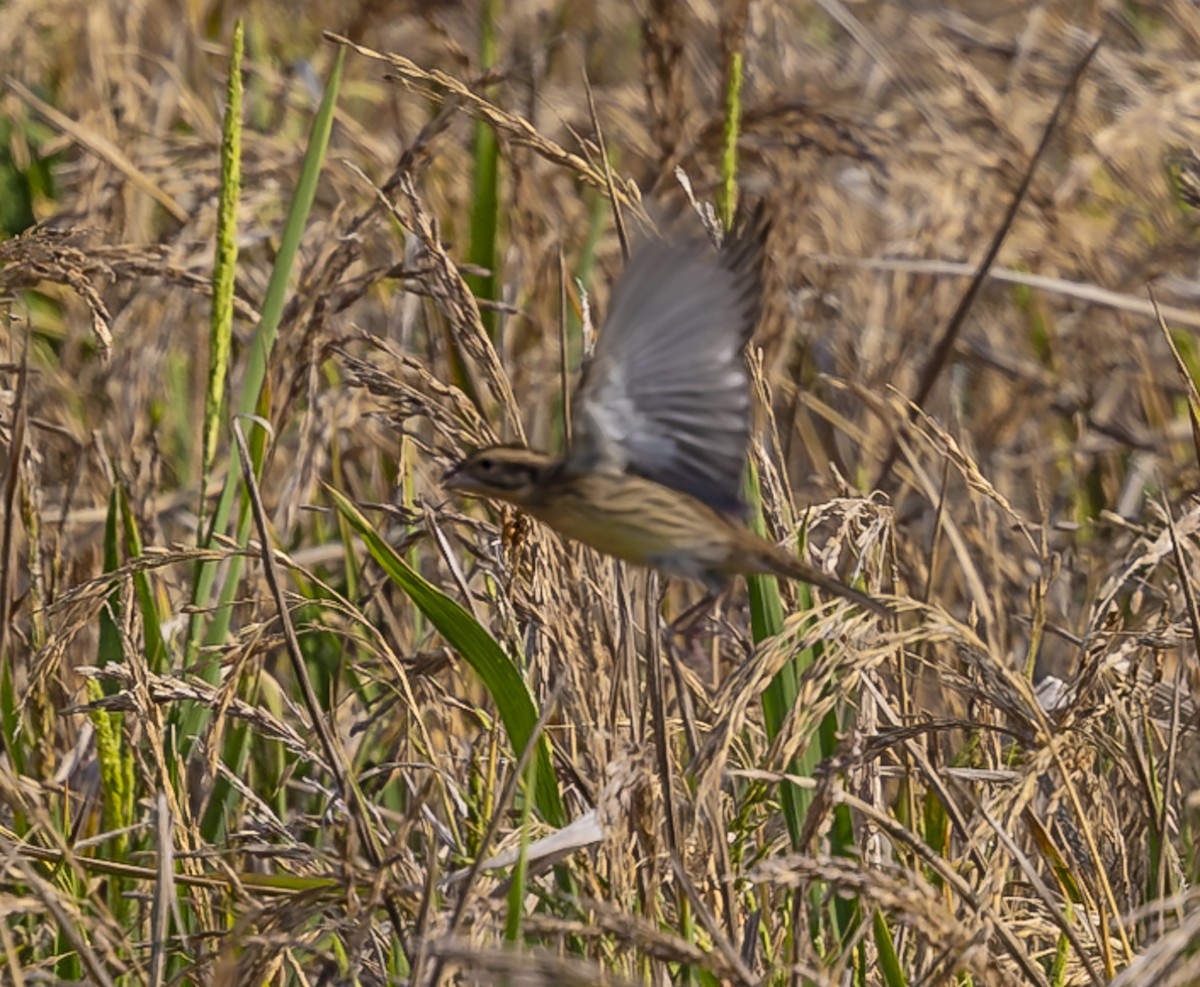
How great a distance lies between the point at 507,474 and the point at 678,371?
0.19 metres

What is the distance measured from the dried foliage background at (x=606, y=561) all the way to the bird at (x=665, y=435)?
11cm

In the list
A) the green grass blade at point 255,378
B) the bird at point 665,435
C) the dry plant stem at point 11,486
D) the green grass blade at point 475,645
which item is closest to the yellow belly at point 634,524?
the bird at point 665,435

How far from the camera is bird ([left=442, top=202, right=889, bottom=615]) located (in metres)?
1.78

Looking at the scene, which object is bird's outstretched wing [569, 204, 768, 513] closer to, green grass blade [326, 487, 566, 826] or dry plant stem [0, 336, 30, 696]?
green grass blade [326, 487, 566, 826]

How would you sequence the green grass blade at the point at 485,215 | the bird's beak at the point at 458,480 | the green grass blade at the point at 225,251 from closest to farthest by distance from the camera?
1. the bird's beak at the point at 458,480
2. the green grass blade at the point at 225,251
3. the green grass blade at the point at 485,215

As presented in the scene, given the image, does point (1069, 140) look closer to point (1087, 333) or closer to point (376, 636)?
point (1087, 333)

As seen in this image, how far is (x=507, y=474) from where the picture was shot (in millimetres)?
1885

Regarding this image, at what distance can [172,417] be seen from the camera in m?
4.02

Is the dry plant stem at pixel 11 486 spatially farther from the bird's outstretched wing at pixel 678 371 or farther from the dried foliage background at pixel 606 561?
the bird's outstretched wing at pixel 678 371

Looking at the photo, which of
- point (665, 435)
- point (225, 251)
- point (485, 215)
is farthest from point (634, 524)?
point (485, 215)

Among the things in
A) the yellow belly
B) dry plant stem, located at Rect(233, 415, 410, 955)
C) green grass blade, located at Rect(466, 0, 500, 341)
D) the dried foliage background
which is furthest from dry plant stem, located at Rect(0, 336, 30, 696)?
green grass blade, located at Rect(466, 0, 500, 341)

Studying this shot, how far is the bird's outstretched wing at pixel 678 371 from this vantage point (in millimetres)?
1771

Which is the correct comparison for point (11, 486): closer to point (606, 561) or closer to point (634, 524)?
point (634, 524)

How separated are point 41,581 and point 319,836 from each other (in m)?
0.49
